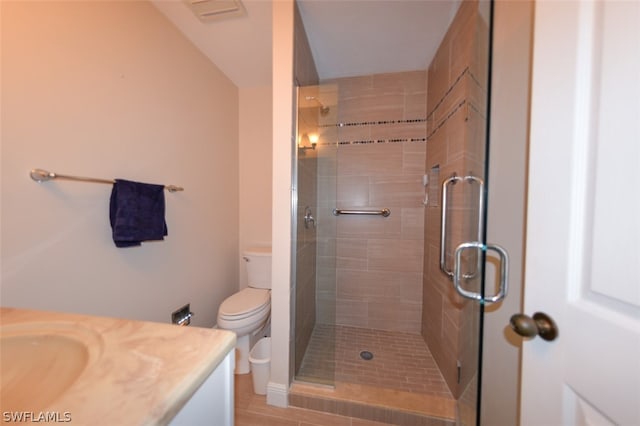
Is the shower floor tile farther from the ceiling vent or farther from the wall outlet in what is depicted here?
the ceiling vent

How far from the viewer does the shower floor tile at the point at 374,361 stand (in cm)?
146

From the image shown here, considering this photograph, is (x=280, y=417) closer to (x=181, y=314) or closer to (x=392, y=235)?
(x=181, y=314)

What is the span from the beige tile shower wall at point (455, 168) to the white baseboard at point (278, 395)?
100 centimetres

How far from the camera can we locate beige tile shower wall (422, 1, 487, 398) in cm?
99

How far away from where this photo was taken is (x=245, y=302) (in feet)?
5.76

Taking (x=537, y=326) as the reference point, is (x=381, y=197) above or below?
above

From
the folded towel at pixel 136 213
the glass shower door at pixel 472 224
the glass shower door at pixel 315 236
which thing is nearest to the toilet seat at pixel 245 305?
the glass shower door at pixel 315 236

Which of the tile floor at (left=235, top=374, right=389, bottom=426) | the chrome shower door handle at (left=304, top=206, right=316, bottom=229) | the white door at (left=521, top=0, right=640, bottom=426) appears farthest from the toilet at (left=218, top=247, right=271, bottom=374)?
the white door at (left=521, top=0, right=640, bottom=426)

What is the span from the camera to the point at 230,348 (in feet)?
1.80

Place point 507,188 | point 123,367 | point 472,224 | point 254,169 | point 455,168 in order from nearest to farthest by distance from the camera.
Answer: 1. point 123,367
2. point 507,188
3. point 472,224
4. point 455,168
5. point 254,169

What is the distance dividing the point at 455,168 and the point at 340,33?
49.6 inches

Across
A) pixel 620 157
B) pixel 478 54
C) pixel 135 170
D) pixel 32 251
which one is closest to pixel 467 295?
pixel 620 157

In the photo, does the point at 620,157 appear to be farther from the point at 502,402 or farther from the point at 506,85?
the point at 502,402

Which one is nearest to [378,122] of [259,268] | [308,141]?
[308,141]
